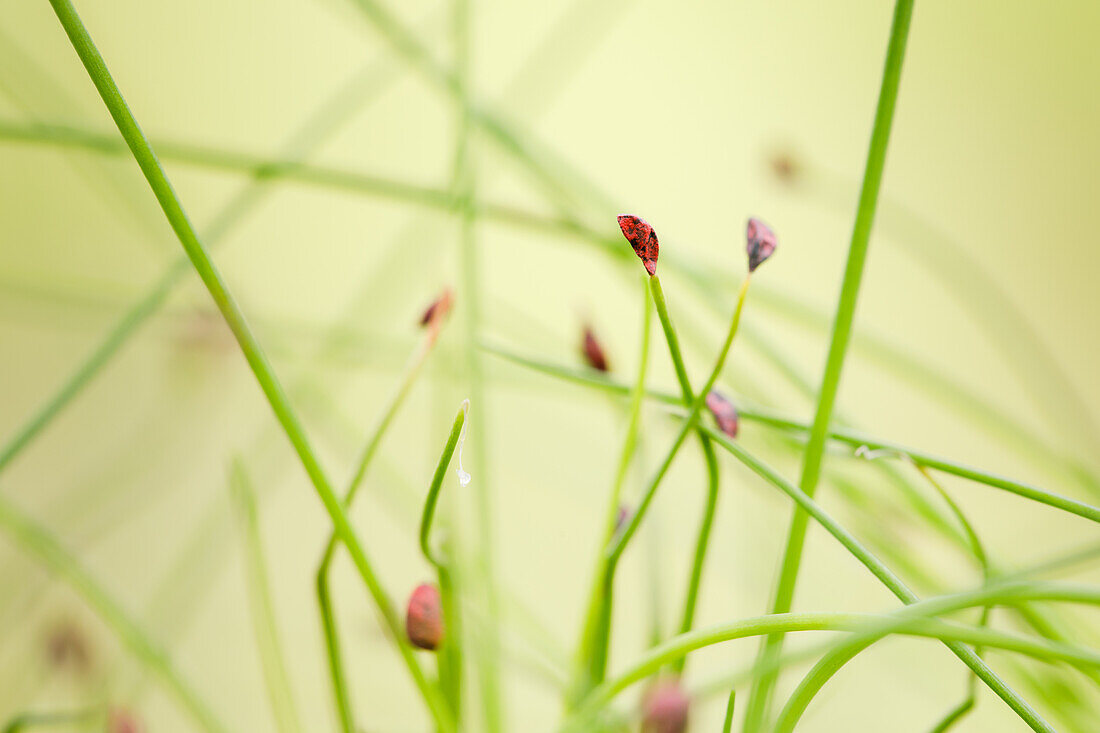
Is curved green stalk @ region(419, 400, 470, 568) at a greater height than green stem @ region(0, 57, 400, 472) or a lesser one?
lesser

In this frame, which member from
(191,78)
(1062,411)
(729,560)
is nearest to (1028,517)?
(1062,411)

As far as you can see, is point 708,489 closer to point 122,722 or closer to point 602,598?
point 602,598

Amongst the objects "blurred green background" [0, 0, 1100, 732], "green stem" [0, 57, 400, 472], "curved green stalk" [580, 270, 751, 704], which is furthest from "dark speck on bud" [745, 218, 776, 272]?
"blurred green background" [0, 0, 1100, 732]

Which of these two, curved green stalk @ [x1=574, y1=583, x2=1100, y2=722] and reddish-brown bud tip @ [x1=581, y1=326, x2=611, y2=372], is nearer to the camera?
curved green stalk @ [x1=574, y1=583, x2=1100, y2=722]

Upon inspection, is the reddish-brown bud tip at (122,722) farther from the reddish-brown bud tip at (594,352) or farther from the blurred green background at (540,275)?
the blurred green background at (540,275)

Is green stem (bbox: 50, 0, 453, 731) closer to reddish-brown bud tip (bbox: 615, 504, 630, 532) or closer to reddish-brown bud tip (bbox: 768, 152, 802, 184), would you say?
reddish-brown bud tip (bbox: 615, 504, 630, 532)

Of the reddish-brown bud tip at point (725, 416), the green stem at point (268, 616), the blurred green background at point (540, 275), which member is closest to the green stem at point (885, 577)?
the reddish-brown bud tip at point (725, 416)
